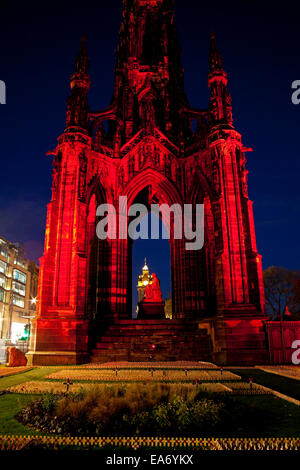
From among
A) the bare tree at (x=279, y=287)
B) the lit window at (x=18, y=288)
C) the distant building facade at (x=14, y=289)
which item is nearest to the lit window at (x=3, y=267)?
the distant building facade at (x=14, y=289)

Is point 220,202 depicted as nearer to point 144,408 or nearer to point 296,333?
point 296,333

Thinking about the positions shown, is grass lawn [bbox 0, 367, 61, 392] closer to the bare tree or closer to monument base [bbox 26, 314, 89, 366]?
monument base [bbox 26, 314, 89, 366]

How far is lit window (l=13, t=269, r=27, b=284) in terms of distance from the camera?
66525mm

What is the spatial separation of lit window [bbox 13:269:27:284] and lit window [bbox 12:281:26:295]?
3.05ft

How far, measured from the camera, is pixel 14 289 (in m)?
65.6

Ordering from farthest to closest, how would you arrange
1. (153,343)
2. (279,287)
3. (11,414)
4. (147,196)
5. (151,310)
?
(279,287), (147,196), (151,310), (153,343), (11,414)

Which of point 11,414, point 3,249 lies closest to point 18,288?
point 3,249

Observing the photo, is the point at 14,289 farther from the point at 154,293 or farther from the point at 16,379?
the point at 16,379

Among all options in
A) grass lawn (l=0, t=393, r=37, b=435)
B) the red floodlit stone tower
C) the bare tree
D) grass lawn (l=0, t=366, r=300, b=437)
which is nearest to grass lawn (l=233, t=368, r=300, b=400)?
grass lawn (l=0, t=366, r=300, b=437)

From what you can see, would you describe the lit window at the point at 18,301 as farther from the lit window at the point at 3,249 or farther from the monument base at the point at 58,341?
the monument base at the point at 58,341

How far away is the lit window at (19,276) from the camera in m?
66.5

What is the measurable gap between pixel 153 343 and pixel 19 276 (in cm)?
5938

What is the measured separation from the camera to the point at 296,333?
14789 mm
